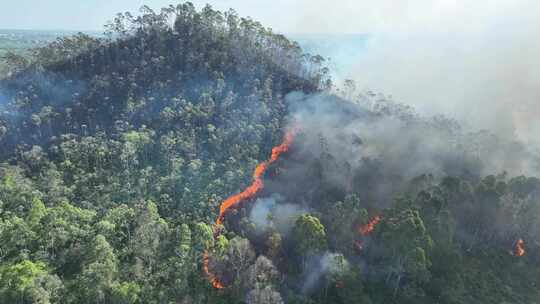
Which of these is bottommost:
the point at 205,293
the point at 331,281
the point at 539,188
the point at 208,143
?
the point at 205,293

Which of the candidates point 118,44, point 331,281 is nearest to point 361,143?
point 331,281

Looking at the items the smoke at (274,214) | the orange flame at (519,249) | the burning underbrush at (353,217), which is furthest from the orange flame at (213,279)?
the orange flame at (519,249)

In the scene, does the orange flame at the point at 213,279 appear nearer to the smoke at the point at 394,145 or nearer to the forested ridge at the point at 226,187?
the forested ridge at the point at 226,187

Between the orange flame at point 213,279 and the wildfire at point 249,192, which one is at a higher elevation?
the wildfire at point 249,192

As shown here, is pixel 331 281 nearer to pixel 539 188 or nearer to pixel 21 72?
pixel 539 188

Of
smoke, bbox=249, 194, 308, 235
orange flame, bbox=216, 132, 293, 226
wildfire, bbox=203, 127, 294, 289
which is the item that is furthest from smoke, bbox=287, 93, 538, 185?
smoke, bbox=249, 194, 308, 235

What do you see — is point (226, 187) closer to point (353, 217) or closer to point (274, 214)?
point (274, 214)
